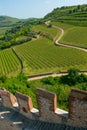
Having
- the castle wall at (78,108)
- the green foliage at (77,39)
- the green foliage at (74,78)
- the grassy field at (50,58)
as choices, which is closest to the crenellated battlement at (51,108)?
the castle wall at (78,108)

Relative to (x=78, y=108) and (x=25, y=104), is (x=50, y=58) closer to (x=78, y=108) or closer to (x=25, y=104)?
(x=25, y=104)

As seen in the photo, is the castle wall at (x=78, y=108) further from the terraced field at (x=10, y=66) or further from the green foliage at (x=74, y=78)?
the terraced field at (x=10, y=66)

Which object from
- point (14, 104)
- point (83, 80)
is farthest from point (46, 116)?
point (83, 80)

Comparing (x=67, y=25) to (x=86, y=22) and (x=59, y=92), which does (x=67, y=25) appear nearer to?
(x=86, y=22)

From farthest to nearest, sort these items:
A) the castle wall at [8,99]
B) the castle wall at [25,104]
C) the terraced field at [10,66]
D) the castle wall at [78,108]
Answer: the terraced field at [10,66], the castle wall at [8,99], the castle wall at [25,104], the castle wall at [78,108]

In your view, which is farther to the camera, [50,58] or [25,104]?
[50,58]

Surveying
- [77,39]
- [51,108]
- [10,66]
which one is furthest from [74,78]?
[77,39]

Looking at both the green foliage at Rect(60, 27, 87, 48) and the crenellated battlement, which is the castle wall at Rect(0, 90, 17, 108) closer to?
the crenellated battlement
